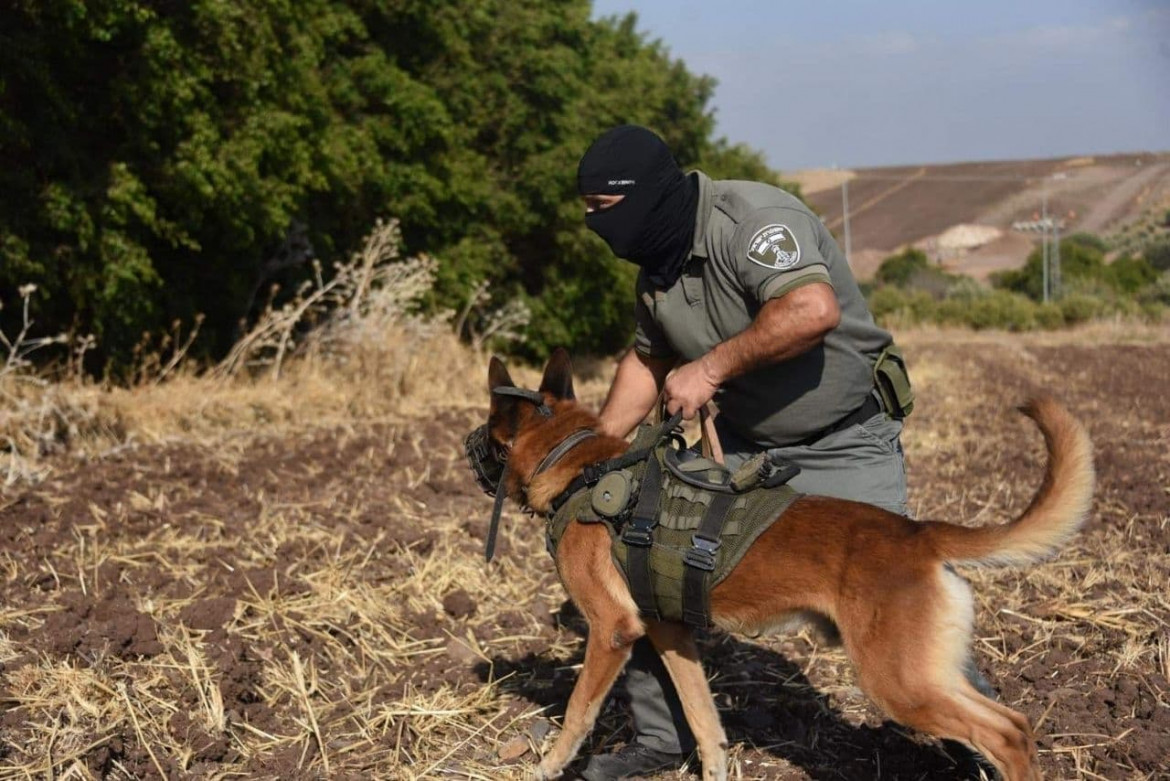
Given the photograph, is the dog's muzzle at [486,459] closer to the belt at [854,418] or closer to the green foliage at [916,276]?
the belt at [854,418]

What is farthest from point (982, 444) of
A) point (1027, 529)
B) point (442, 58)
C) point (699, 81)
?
point (699, 81)

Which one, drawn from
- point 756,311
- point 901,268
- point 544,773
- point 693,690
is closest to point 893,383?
point 756,311

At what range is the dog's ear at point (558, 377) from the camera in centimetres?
425

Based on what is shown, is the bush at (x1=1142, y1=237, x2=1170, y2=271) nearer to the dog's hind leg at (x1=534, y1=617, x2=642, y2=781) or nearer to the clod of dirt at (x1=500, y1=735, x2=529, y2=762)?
the clod of dirt at (x1=500, y1=735, x2=529, y2=762)

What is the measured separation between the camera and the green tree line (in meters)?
10.3

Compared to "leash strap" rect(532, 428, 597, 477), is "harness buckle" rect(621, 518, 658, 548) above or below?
below

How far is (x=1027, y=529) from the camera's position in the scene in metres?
3.50

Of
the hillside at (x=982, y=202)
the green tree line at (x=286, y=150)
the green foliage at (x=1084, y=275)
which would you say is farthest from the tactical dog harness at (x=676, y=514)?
the hillside at (x=982, y=202)

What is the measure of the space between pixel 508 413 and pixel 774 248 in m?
1.13

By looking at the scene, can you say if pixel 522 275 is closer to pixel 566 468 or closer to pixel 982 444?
pixel 982 444

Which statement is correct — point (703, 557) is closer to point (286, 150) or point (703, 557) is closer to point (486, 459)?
point (486, 459)

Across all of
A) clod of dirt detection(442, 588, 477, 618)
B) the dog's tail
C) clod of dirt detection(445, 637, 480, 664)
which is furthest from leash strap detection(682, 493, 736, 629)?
clod of dirt detection(442, 588, 477, 618)

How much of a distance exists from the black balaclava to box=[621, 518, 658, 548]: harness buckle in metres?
0.95

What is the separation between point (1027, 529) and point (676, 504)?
3.61 feet
